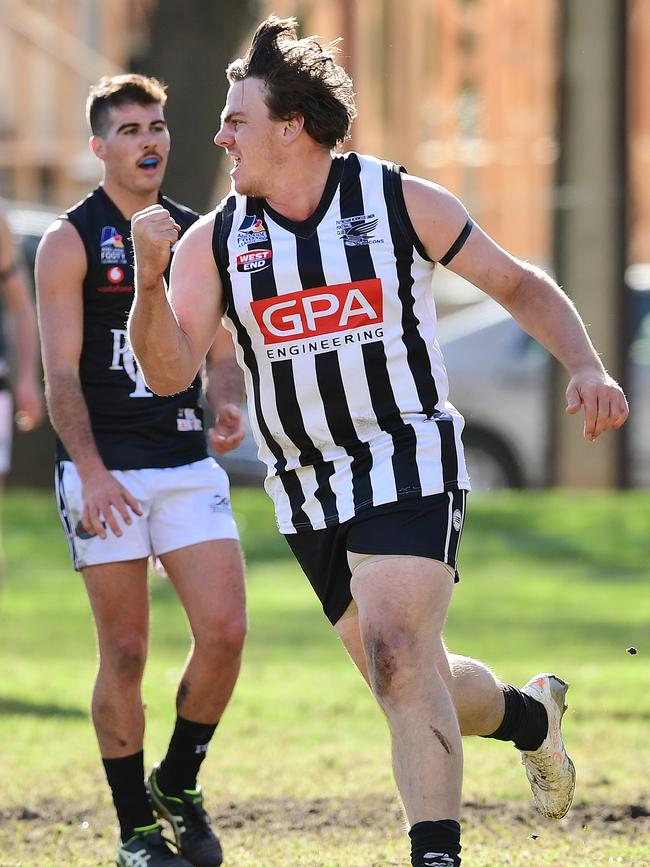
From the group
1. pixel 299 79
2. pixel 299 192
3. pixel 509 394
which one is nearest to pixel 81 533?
pixel 299 192

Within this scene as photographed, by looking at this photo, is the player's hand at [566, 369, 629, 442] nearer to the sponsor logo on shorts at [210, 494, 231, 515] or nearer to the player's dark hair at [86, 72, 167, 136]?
the sponsor logo on shorts at [210, 494, 231, 515]

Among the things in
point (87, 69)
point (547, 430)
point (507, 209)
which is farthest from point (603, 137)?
point (87, 69)

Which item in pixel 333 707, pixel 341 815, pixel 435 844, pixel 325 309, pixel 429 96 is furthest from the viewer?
pixel 429 96

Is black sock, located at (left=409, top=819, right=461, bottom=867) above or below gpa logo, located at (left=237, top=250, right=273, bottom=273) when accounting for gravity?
below

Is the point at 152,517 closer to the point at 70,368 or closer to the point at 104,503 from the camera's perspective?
the point at 104,503

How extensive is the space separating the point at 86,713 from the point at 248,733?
2.88 feet

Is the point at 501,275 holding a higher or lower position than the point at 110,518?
higher

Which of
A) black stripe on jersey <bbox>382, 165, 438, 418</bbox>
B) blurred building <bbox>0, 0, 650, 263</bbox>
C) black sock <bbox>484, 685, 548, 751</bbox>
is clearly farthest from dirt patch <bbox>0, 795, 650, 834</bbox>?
blurred building <bbox>0, 0, 650, 263</bbox>

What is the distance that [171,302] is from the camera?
15.3 feet

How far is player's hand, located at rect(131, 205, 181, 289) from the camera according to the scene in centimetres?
423

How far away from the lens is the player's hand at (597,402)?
438 cm

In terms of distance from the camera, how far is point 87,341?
5.47 m

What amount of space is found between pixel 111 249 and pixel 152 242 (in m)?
1.23

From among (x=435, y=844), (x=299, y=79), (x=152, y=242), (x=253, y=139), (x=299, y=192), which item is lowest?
(x=435, y=844)
